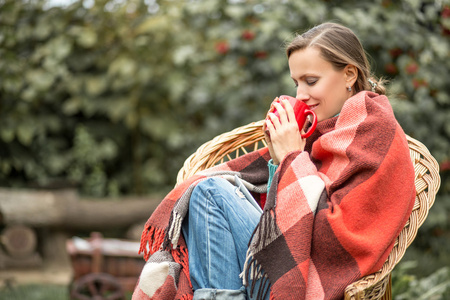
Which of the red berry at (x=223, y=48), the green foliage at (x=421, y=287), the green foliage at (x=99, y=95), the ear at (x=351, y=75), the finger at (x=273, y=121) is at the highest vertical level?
the ear at (x=351, y=75)

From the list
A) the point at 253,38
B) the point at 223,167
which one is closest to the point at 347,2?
the point at 253,38

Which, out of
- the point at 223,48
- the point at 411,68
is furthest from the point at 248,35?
the point at 411,68

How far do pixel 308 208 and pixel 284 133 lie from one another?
0.33 meters

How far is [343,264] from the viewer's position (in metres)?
1.64

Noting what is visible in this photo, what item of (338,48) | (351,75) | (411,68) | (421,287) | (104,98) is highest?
(338,48)

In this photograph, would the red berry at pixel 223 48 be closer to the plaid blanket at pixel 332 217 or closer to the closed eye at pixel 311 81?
the closed eye at pixel 311 81

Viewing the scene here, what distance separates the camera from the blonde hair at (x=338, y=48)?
1.96 m

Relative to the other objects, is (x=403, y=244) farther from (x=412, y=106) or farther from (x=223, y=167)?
(x=412, y=106)

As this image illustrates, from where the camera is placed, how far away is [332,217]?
1.64 metres

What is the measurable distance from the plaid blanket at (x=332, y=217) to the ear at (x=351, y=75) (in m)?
0.16

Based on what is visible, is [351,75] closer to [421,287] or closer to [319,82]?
[319,82]

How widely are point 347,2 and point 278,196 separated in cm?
200

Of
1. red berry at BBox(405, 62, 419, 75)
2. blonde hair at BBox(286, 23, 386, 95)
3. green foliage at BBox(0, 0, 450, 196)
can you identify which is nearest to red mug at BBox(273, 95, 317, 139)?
blonde hair at BBox(286, 23, 386, 95)

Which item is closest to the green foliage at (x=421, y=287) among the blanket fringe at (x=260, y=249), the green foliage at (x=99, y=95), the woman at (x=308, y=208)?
the woman at (x=308, y=208)
